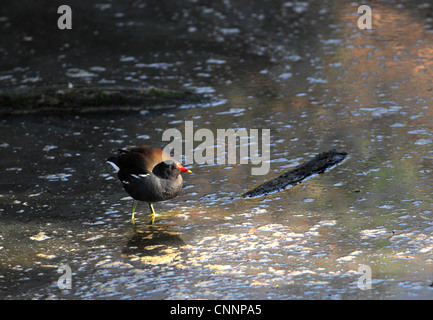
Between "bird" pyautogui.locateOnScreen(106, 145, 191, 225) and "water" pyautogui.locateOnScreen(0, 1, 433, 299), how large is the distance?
292 millimetres

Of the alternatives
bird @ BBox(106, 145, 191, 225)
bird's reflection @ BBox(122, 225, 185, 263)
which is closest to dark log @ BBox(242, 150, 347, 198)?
bird @ BBox(106, 145, 191, 225)

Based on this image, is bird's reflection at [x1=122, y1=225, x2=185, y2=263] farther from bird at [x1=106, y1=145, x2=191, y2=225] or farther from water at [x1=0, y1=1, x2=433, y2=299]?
bird at [x1=106, y1=145, x2=191, y2=225]

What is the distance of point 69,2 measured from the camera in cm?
1583

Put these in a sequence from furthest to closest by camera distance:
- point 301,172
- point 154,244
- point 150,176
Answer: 1. point 301,172
2. point 150,176
3. point 154,244

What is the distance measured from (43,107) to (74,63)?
7.39ft

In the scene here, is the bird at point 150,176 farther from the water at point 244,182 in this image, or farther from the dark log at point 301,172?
the dark log at point 301,172

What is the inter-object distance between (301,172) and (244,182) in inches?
24.5

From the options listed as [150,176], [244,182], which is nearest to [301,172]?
[244,182]

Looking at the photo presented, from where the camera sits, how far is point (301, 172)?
6.91m

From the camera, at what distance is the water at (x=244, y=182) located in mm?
5023

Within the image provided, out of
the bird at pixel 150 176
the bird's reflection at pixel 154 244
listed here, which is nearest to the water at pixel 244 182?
the bird's reflection at pixel 154 244

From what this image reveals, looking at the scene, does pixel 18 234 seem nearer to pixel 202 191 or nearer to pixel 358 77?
pixel 202 191

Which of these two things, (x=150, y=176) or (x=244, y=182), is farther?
(x=244, y=182)

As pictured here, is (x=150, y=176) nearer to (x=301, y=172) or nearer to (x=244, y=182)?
(x=244, y=182)
